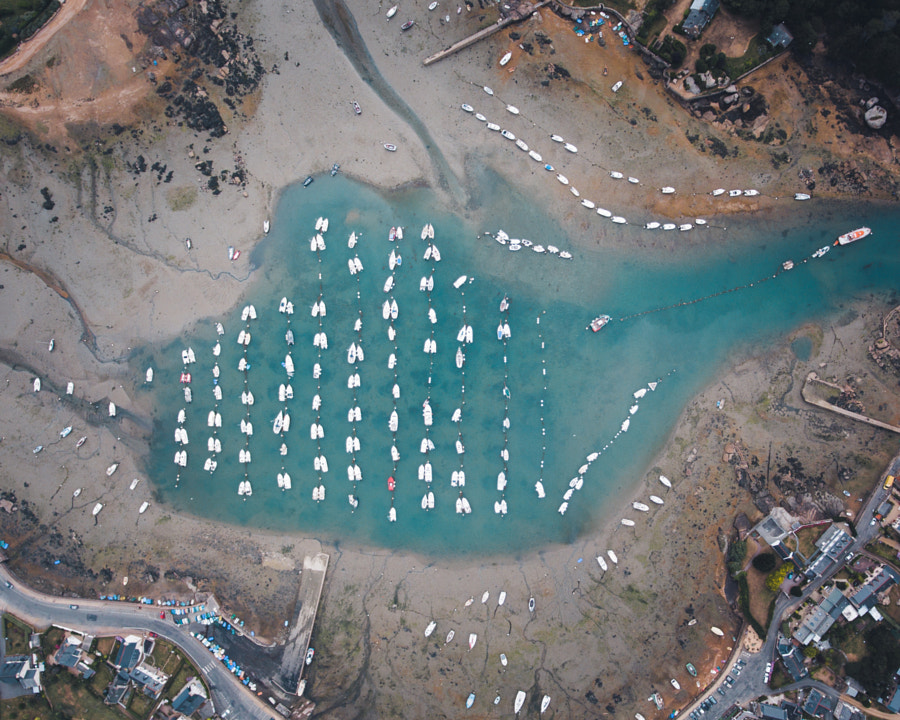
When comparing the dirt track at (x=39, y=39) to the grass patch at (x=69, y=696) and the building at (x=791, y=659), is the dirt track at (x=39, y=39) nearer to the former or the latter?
the grass patch at (x=69, y=696)

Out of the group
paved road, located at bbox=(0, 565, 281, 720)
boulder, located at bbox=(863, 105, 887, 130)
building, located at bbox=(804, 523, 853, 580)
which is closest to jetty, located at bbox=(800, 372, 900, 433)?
building, located at bbox=(804, 523, 853, 580)

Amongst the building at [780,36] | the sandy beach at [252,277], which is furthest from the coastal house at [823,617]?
the building at [780,36]

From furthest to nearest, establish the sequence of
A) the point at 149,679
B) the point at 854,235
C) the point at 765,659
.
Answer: the point at 854,235, the point at 765,659, the point at 149,679

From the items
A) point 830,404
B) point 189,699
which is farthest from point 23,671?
point 830,404

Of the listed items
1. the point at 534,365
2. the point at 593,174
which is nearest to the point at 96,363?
the point at 534,365

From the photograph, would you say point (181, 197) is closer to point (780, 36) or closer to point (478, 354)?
point (478, 354)

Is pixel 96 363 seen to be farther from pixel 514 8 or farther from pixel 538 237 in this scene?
pixel 514 8
